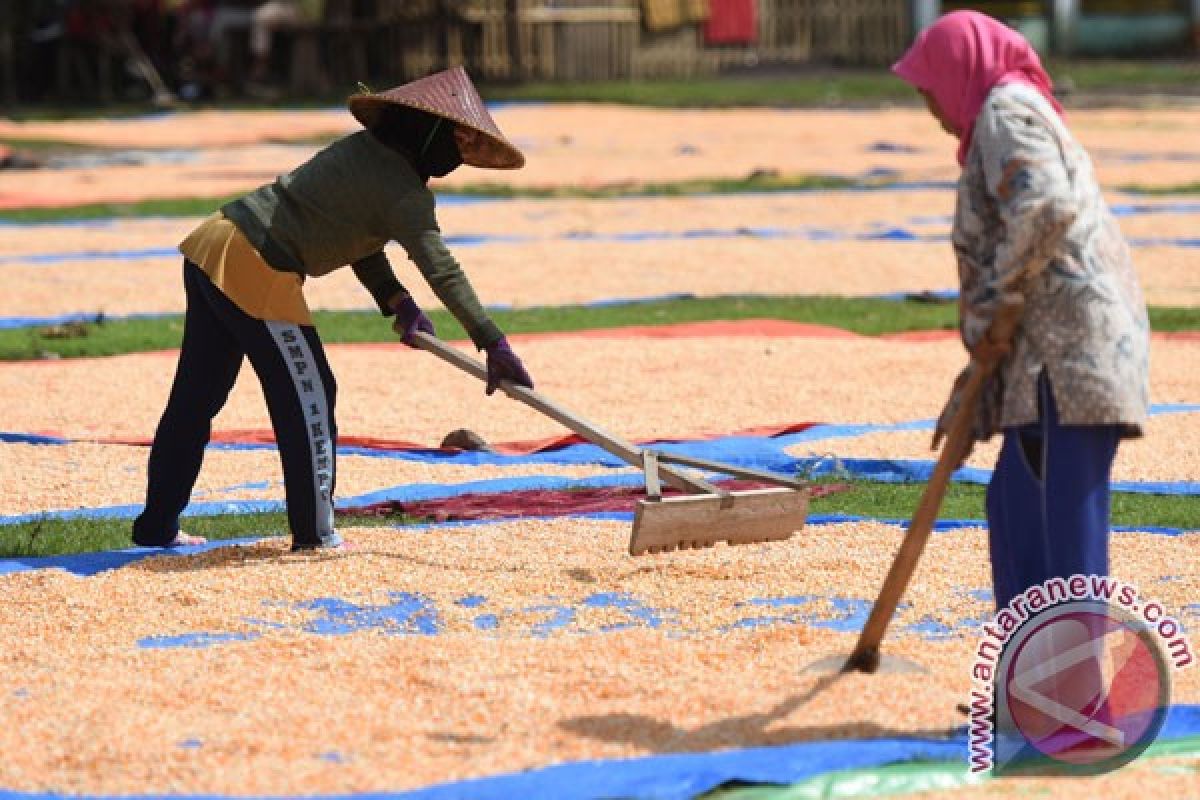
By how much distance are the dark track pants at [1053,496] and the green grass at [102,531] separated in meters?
2.82

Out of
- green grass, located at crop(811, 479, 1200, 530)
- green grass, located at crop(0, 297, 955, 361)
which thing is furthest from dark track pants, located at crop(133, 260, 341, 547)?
green grass, located at crop(0, 297, 955, 361)

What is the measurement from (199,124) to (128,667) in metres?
24.1

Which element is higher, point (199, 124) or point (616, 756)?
point (616, 756)

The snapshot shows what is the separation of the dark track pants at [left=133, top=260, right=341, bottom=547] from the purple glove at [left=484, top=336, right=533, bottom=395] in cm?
47

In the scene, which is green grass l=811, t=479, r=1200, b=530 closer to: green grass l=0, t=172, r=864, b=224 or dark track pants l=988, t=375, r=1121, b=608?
dark track pants l=988, t=375, r=1121, b=608

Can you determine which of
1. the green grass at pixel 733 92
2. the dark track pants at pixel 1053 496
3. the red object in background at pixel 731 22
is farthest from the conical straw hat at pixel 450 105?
the red object in background at pixel 731 22

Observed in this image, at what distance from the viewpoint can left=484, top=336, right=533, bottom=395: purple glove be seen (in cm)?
653

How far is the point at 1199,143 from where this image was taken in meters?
23.0

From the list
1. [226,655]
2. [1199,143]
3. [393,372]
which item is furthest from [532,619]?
[1199,143]

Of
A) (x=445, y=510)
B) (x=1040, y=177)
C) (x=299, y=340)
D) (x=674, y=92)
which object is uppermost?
(x=1040, y=177)

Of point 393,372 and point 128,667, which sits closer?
point 128,667

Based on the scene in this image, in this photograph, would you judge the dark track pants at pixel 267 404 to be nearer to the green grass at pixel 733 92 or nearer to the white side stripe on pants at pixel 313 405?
the white side stripe on pants at pixel 313 405

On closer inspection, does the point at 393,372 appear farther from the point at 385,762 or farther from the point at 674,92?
the point at 674,92

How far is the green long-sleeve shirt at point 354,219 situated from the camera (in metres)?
6.44
